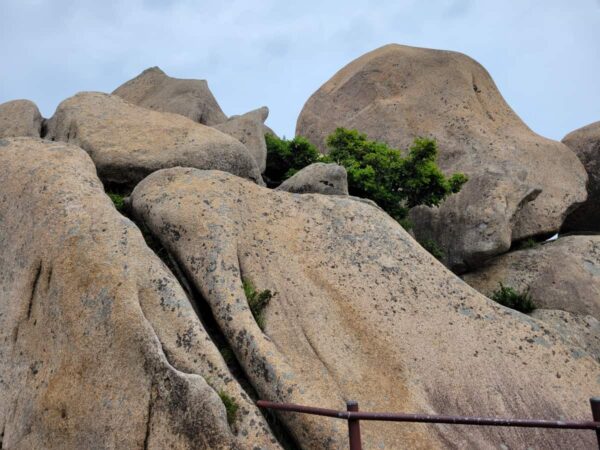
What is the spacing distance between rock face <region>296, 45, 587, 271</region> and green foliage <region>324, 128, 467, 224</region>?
1.55m

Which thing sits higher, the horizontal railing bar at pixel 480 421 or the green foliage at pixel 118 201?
the green foliage at pixel 118 201

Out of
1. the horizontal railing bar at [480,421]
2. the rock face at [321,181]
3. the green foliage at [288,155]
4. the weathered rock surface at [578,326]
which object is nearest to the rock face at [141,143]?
the rock face at [321,181]

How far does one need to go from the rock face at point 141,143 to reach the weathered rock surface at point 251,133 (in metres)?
2.97

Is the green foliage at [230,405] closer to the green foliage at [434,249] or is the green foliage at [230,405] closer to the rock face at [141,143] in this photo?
the rock face at [141,143]

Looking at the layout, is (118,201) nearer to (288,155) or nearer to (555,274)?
(288,155)

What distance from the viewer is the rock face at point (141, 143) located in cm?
1516

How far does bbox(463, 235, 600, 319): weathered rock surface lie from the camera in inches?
696

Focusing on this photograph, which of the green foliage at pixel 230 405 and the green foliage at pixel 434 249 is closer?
the green foliage at pixel 230 405

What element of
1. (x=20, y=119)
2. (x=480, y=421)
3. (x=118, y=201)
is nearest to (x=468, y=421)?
(x=480, y=421)

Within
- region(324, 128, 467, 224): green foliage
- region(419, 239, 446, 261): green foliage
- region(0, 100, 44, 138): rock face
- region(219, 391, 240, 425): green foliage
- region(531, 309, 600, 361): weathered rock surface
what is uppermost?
region(0, 100, 44, 138): rock face

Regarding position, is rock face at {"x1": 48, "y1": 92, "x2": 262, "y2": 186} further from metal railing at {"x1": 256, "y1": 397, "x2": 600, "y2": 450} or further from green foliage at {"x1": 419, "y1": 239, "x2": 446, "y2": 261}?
metal railing at {"x1": 256, "y1": 397, "x2": 600, "y2": 450}

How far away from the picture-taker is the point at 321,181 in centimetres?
1552

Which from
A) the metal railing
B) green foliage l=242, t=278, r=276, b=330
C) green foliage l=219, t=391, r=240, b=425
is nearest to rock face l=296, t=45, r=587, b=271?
green foliage l=242, t=278, r=276, b=330

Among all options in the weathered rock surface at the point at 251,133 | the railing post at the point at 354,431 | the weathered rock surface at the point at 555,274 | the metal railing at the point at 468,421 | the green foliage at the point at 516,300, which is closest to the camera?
the metal railing at the point at 468,421
